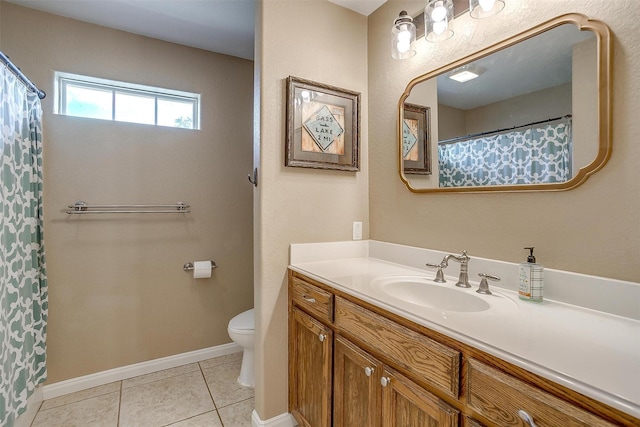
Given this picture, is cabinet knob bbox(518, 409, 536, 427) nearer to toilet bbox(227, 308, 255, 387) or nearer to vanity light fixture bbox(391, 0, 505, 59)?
vanity light fixture bbox(391, 0, 505, 59)

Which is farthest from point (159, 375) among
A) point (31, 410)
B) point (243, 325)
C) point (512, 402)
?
point (512, 402)

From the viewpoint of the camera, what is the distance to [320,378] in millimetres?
1385

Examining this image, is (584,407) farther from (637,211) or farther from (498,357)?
(637,211)

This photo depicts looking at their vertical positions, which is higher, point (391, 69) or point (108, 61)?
point (108, 61)

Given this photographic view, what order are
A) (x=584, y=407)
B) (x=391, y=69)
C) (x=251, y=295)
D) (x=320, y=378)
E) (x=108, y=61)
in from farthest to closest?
1. (x=251, y=295)
2. (x=108, y=61)
3. (x=391, y=69)
4. (x=320, y=378)
5. (x=584, y=407)

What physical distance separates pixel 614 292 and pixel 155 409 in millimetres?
2376

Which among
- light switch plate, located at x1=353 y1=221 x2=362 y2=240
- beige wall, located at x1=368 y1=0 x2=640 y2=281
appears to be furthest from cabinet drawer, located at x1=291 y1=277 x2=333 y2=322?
beige wall, located at x1=368 y1=0 x2=640 y2=281

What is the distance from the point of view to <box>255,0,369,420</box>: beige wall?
163 centimetres

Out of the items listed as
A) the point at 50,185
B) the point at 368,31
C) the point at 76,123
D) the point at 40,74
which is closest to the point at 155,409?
the point at 50,185

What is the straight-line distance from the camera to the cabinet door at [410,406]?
2.71 ft

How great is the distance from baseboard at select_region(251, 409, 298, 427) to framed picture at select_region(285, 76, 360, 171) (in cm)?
143

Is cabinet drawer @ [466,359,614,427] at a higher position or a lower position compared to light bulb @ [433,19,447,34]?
lower

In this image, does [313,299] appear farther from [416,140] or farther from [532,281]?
[416,140]

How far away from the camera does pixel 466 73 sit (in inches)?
55.7
